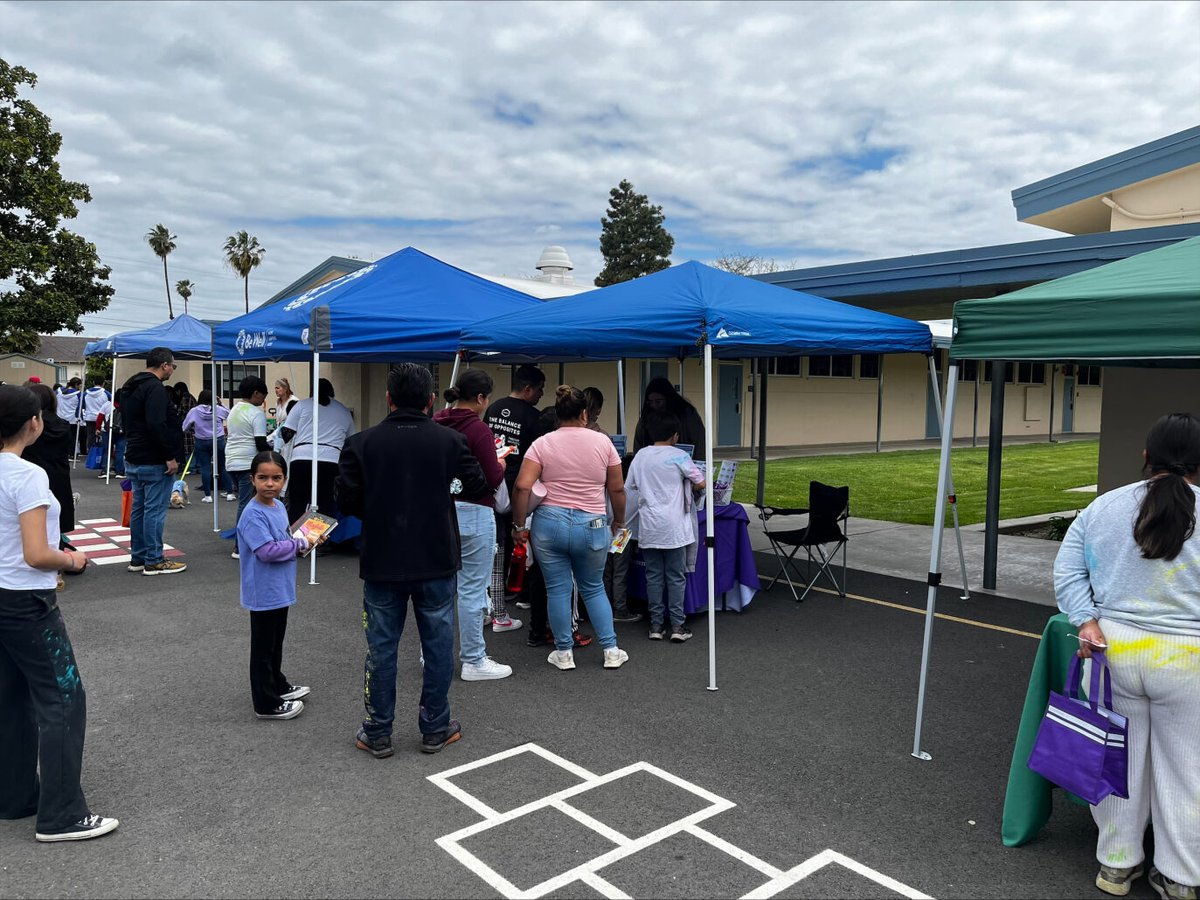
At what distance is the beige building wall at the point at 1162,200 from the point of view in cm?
838

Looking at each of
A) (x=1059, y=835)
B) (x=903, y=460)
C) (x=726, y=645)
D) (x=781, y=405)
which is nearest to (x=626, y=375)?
(x=781, y=405)

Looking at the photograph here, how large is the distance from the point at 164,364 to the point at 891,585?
666cm

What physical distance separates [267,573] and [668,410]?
124 inches

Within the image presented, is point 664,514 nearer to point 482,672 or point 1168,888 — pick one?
point 482,672

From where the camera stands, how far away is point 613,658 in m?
5.00

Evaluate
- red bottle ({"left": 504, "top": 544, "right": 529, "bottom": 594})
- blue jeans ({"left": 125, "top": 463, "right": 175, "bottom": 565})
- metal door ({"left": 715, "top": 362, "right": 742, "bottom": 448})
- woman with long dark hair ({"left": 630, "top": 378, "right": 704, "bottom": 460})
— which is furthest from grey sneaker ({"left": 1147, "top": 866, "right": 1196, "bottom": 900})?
metal door ({"left": 715, "top": 362, "right": 742, "bottom": 448})

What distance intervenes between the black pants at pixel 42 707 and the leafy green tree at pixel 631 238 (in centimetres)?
4348

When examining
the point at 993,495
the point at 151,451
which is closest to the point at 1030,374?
the point at 993,495

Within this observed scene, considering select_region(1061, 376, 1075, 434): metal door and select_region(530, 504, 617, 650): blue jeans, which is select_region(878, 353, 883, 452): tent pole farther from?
select_region(530, 504, 617, 650): blue jeans

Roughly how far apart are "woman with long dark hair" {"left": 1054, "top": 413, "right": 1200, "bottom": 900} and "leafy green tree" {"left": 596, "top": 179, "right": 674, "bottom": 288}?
143ft

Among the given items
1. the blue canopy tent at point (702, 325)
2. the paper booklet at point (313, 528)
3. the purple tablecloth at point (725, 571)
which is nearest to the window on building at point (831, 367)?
the blue canopy tent at point (702, 325)

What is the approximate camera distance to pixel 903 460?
18.8 metres

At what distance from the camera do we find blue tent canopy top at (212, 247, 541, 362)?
721 cm

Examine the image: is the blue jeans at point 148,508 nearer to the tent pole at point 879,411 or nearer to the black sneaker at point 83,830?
the black sneaker at point 83,830
